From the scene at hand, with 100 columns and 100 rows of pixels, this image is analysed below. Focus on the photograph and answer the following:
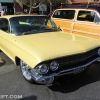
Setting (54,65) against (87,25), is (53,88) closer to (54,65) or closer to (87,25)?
(54,65)

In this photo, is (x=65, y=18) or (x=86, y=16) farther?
(x=65, y=18)

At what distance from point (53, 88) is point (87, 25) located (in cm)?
372

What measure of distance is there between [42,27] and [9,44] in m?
1.04

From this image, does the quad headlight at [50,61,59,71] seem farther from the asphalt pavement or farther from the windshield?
the windshield

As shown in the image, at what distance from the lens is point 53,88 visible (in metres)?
3.51

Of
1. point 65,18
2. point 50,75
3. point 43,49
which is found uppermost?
point 65,18

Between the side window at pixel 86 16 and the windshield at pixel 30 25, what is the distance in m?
2.29

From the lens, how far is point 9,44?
411 centimetres

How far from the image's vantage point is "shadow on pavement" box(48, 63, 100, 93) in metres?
3.52

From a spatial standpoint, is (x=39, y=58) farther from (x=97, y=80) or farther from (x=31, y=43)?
(x=97, y=80)

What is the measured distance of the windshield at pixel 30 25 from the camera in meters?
4.26

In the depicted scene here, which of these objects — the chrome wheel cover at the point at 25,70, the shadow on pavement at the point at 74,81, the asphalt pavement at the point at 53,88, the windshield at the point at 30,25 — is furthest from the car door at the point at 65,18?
the chrome wheel cover at the point at 25,70

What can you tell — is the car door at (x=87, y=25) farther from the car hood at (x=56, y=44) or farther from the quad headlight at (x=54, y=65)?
the quad headlight at (x=54, y=65)

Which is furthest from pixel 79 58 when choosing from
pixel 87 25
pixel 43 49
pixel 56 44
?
pixel 87 25
